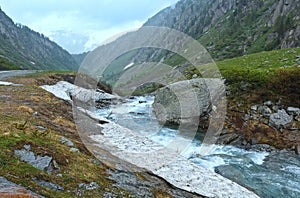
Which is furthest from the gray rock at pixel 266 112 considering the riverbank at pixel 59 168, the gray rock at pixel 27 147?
the gray rock at pixel 27 147

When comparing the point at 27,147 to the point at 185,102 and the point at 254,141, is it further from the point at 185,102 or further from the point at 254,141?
the point at 254,141

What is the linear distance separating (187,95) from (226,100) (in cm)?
387

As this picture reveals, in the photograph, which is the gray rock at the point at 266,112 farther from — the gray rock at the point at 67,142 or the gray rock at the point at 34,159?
the gray rock at the point at 34,159

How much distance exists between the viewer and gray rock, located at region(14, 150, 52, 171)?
1061 cm

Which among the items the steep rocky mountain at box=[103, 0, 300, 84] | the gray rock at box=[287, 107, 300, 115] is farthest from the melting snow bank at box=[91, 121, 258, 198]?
the steep rocky mountain at box=[103, 0, 300, 84]

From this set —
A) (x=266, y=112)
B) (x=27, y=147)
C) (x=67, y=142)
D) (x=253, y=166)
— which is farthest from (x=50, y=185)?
(x=266, y=112)

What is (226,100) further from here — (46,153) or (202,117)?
(46,153)

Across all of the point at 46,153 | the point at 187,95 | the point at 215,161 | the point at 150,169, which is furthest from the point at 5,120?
the point at 187,95

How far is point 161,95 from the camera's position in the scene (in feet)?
92.6

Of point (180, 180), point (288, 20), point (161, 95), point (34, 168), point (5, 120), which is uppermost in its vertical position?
point (288, 20)

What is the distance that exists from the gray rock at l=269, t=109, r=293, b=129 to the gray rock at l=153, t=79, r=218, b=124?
5.78 meters

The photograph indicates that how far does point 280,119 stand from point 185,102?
336 inches

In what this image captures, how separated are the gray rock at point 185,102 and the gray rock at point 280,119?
5.78 m

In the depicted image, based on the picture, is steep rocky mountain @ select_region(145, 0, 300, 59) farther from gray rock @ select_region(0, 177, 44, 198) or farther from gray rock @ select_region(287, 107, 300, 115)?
gray rock @ select_region(0, 177, 44, 198)
